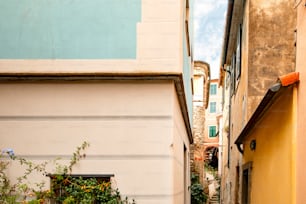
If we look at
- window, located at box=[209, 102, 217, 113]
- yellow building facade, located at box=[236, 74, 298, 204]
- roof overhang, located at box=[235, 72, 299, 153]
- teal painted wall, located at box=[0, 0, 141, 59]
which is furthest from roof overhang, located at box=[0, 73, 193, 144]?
window, located at box=[209, 102, 217, 113]

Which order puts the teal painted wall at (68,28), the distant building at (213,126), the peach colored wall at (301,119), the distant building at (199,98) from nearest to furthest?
the peach colored wall at (301,119) → the teal painted wall at (68,28) → the distant building at (199,98) → the distant building at (213,126)

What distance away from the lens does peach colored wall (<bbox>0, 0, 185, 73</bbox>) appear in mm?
5148

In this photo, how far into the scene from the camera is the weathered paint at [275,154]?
5.30 metres

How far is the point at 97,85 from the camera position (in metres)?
5.17

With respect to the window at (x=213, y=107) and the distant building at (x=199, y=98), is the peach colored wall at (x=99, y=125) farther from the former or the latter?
the window at (x=213, y=107)

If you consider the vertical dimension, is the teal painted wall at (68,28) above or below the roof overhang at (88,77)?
above

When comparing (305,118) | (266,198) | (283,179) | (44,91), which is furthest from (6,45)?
(266,198)

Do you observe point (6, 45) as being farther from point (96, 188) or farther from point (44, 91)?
point (96, 188)

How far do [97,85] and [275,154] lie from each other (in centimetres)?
287

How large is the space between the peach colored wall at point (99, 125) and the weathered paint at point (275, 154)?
1.40 meters

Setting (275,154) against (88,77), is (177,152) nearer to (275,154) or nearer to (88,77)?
(275,154)


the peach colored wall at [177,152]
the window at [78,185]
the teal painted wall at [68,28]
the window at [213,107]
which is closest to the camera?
the window at [78,185]

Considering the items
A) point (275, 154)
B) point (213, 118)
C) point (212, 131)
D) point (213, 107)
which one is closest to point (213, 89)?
point (213, 107)

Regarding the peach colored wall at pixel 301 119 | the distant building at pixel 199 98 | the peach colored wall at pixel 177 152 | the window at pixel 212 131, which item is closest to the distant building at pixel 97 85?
the peach colored wall at pixel 177 152
